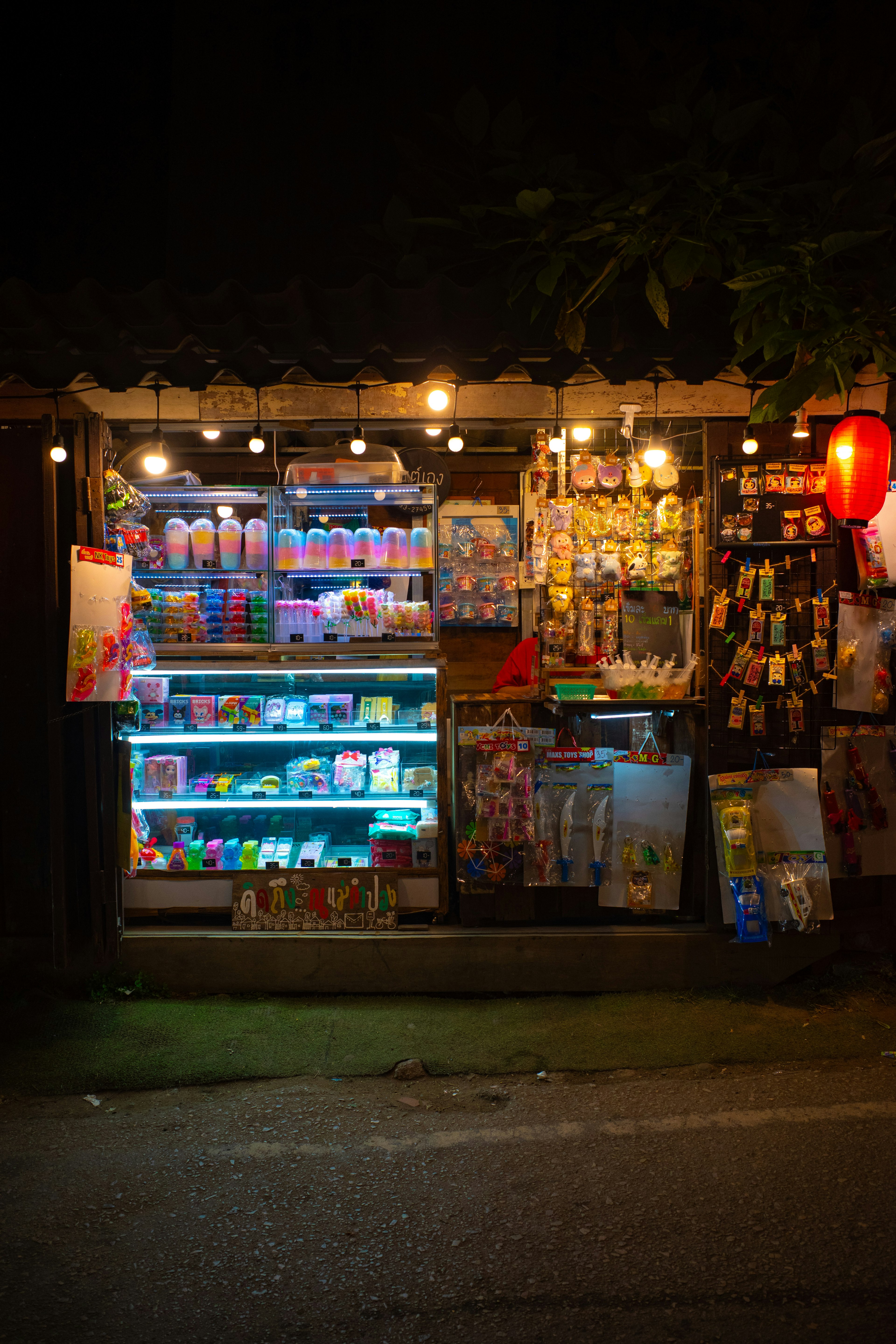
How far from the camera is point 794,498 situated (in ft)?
16.3

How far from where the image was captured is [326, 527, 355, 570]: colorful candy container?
5520mm

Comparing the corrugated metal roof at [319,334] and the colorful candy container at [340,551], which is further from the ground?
the corrugated metal roof at [319,334]

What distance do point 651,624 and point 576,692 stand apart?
1.77m

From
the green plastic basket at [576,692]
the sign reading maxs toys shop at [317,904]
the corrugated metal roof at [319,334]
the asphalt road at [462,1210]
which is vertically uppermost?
the corrugated metal roof at [319,334]

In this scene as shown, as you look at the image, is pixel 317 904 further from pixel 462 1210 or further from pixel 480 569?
→ pixel 480 569

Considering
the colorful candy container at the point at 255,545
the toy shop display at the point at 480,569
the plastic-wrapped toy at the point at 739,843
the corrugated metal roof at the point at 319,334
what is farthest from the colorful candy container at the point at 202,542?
the plastic-wrapped toy at the point at 739,843

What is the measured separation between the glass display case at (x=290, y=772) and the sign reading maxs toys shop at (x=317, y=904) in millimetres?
86

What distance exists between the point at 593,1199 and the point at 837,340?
A: 395cm

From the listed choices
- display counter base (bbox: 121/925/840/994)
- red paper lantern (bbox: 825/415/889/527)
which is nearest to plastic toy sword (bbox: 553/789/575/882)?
display counter base (bbox: 121/925/840/994)

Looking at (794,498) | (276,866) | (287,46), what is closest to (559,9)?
(287,46)

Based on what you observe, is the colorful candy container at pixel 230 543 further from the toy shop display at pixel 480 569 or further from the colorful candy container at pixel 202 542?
the toy shop display at pixel 480 569

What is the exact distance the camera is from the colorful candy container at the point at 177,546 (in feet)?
18.2

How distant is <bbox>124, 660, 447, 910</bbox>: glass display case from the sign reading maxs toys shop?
9cm

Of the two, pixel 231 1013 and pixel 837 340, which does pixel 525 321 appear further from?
pixel 231 1013
